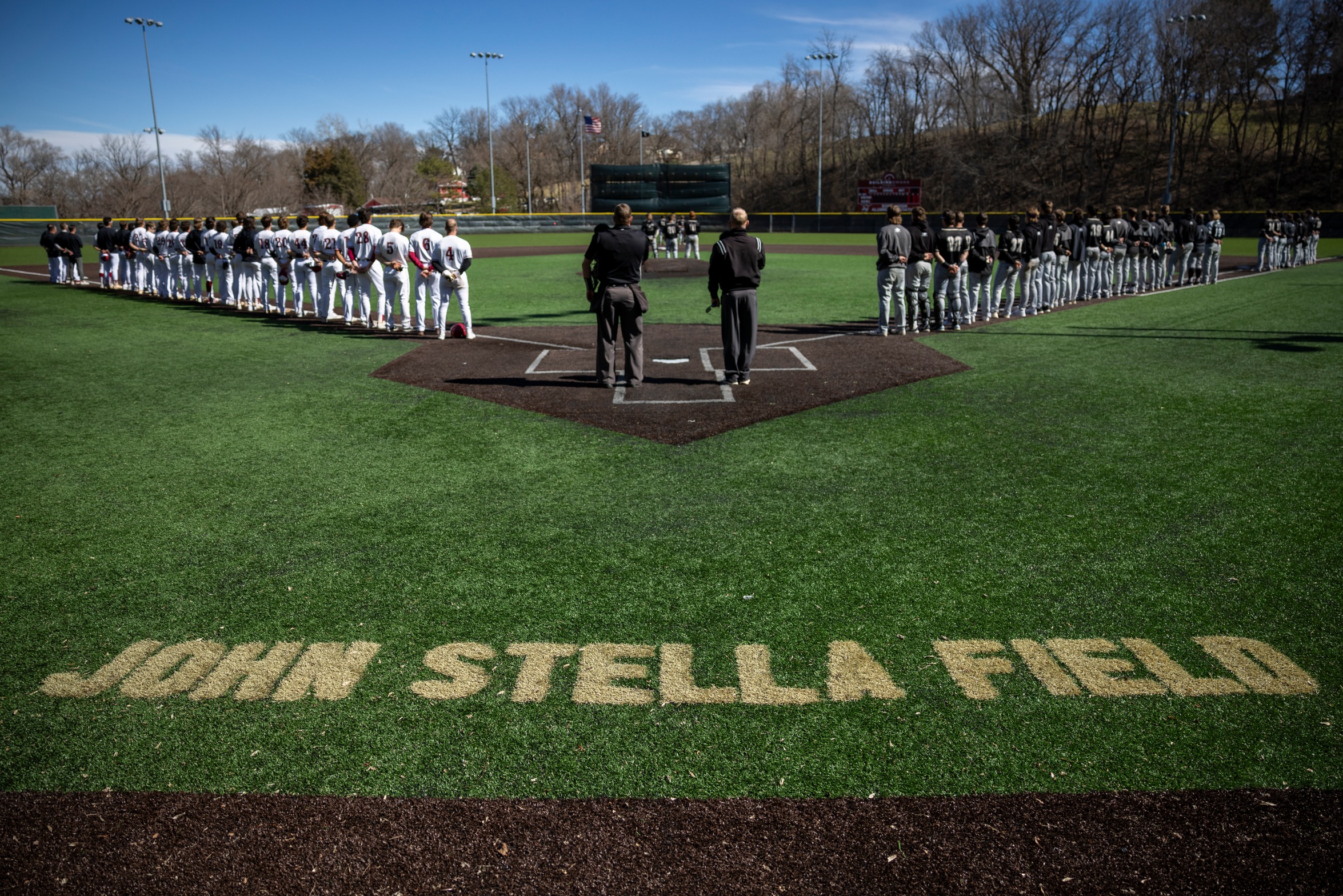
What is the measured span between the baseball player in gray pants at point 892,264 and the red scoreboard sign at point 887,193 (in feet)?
137

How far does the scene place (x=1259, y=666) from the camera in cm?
432

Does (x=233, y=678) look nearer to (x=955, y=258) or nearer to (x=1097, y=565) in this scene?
(x=1097, y=565)

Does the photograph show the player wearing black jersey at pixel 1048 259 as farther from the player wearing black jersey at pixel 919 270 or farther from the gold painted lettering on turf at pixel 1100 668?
the gold painted lettering on turf at pixel 1100 668

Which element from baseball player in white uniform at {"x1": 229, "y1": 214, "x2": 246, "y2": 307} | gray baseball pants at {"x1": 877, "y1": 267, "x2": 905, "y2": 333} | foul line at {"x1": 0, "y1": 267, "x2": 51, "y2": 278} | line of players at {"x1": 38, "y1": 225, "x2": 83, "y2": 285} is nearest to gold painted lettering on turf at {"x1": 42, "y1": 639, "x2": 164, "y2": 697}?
gray baseball pants at {"x1": 877, "y1": 267, "x2": 905, "y2": 333}

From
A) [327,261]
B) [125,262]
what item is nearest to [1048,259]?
[327,261]

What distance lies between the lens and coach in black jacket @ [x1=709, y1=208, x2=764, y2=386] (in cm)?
1020

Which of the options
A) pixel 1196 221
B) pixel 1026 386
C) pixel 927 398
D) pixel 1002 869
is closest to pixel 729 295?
pixel 927 398

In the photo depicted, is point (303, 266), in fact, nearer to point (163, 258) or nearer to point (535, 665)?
point (163, 258)

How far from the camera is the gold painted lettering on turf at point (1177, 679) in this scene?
13.4 feet

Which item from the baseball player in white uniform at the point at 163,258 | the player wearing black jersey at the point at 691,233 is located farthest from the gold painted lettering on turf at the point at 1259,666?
the player wearing black jersey at the point at 691,233

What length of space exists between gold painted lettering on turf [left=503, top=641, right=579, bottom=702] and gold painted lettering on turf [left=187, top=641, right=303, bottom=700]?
1.16 m

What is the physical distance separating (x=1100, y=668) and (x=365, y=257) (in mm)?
14976

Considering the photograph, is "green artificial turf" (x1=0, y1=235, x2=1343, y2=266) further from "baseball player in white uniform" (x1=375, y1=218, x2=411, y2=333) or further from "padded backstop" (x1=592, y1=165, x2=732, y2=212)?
"baseball player in white uniform" (x1=375, y1=218, x2=411, y2=333)

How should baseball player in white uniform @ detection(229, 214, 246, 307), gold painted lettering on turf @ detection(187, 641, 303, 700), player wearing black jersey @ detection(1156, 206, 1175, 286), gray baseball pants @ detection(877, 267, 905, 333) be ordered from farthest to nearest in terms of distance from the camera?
1. player wearing black jersey @ detection(1156, 206, 1175, 286)
2. baseball player in white uniform @ detection(229, 214, 246, 307)
3. gray baseball pants @ detection(877, 267, 905, 333)
4. gold painted lettering on turf @ detection(187, 641, 303, 700)
